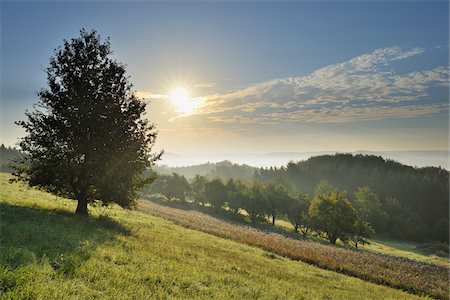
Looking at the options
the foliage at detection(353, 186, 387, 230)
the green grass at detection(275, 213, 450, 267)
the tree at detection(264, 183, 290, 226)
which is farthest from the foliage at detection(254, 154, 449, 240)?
the tree at detection(264, 183, 290, 226)

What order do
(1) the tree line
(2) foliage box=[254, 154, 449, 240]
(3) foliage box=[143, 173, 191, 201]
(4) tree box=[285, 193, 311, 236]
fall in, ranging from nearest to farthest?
(1) the tree line
(4) tree box=[285, 193, 311, 236]
(2) foliage box=[254, 154, 449, 240]
(3) foliage box=[143, 173, 191, 201]

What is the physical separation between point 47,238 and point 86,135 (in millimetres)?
11242

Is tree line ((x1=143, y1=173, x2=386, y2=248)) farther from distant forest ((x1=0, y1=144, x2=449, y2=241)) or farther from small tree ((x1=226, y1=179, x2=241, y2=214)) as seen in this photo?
distant forest ((x1=0, y1=144, x2=449, y2=241))

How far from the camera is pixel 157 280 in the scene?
39.3ft

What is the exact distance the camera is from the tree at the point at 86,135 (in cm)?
2316

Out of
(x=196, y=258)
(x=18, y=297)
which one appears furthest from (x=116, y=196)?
(x=18, y=297)

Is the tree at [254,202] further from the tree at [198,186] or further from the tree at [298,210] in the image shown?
the tree at [198,186]

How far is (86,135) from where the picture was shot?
2394 cm

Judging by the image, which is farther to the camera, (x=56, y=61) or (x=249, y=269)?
(x=56, y=61)

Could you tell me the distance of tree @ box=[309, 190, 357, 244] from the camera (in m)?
60.4

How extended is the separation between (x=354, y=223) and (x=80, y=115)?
56.4m

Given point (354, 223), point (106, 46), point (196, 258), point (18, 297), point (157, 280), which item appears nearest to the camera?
point (18, 297)

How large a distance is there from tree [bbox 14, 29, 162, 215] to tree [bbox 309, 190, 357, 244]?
48.0m

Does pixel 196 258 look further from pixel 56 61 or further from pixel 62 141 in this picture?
pixel 56 61
